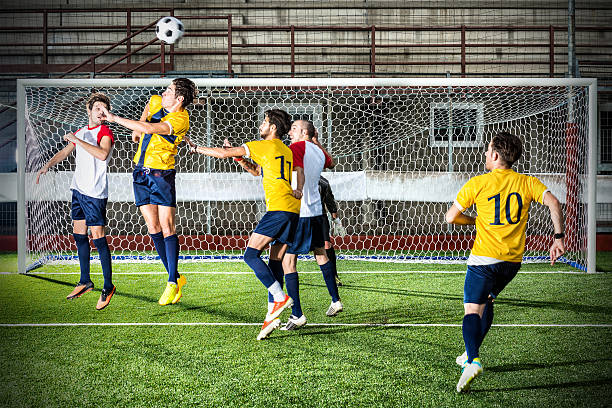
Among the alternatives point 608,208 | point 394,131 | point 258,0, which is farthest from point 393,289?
point 258,0

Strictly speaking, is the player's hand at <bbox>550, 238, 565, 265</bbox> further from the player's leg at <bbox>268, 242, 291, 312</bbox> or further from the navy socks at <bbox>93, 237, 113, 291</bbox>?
the navy socks at <bbox>93, 237, 113, 291</bbox>

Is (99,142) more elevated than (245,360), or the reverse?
(99,142)

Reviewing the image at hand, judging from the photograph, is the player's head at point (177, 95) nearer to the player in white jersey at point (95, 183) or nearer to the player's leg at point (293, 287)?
the player in white jersey at point (95, 183)

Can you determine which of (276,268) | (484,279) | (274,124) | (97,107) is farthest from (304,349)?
(97,107)

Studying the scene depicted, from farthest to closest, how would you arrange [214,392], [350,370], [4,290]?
1. [4,290]
2. [350,370]
3. [214,392]

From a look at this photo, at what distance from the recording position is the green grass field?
Result: 2.75 meters

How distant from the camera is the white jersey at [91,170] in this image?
4.95 meters

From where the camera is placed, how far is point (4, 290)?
578 centimetres

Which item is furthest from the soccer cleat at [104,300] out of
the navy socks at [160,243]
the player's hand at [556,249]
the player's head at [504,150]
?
the player's hand at [556,249]

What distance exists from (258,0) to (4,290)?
9833 millimetres

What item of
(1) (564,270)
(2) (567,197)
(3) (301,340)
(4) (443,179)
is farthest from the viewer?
(4) (443,179)

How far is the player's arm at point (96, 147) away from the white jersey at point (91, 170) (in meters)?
0.05

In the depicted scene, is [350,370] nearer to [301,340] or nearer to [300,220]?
[301,340]

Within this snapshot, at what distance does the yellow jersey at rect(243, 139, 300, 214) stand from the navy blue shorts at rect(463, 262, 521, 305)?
1405 mm
